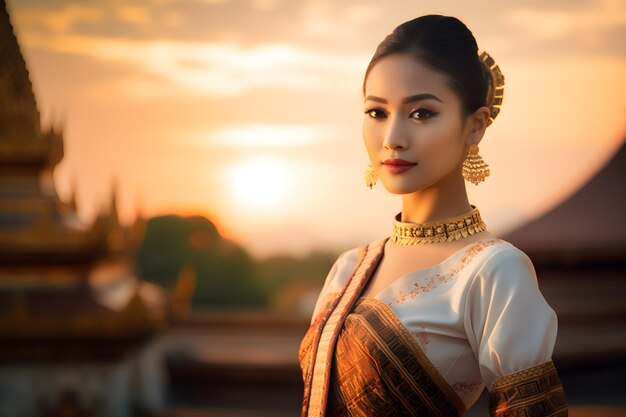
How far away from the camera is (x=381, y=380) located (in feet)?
6.50

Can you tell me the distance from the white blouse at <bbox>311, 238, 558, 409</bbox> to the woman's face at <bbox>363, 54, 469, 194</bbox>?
0.22 m

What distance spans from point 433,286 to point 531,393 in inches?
13.6

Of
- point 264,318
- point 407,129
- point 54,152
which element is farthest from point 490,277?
point 264,318

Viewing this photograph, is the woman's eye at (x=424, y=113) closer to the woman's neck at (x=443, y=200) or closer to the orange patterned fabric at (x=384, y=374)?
the woman's neck at (x=443, y=200)

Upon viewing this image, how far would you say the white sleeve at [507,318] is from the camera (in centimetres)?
185

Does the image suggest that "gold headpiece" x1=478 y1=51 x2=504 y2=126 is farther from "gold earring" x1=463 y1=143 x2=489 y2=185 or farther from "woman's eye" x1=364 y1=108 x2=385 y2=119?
"woman's eye" x1=364 y1=108 x2=385 y2=119

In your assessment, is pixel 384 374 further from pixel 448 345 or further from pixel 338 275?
pixel 338 275

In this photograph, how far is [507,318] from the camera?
73.1 inches

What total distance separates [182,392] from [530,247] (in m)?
4.01

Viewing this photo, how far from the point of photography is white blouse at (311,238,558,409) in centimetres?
186

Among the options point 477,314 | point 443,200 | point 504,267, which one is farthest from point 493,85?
point 477,314

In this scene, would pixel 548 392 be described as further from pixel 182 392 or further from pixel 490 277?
pixel 182 392

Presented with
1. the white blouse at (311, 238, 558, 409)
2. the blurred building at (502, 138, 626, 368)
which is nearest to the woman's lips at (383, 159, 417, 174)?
the white blouse at (311, 238, 558, 409)

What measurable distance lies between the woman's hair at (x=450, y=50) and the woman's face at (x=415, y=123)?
0.07 feet
